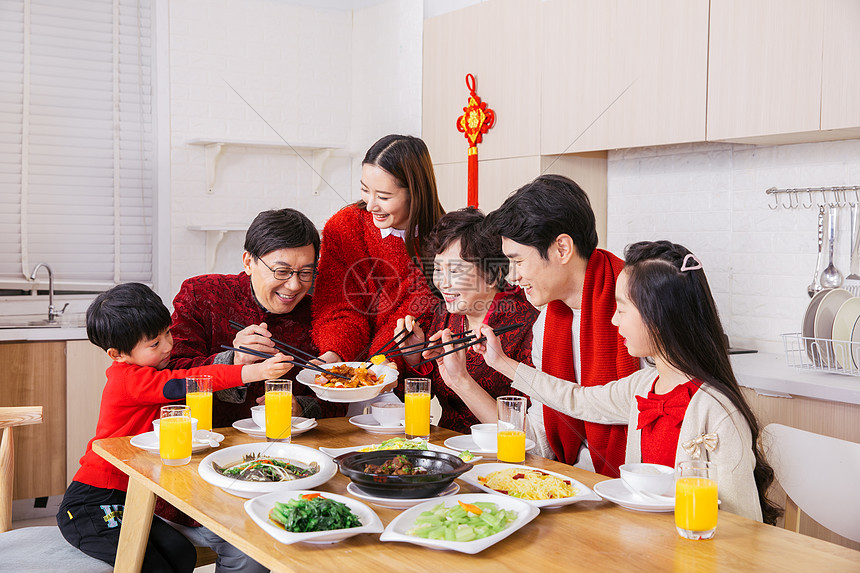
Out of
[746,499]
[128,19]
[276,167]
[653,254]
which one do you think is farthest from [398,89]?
[746,499]

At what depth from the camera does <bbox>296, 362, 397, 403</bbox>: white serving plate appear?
209 cm

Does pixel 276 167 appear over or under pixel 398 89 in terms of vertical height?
under

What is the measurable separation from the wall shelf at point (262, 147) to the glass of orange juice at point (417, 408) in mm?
2913

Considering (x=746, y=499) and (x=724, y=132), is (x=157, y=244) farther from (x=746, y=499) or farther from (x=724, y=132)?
(x=746, y=499)

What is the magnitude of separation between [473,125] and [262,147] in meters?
1.44

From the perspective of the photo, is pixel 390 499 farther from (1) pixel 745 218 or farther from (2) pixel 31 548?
(1) pixel 745 218

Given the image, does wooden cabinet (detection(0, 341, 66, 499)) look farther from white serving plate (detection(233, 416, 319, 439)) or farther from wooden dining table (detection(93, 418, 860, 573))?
wooden dining table (detection(93, 418, 860, 573))

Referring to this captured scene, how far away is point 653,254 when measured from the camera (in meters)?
1.77

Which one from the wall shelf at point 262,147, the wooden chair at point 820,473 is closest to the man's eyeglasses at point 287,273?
the wooden chair at point 820,473

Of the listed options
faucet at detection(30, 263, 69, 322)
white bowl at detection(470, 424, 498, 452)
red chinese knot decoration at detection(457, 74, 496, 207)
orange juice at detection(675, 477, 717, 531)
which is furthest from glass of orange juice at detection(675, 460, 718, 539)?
faucet at detection(30, 263, 69, 322)

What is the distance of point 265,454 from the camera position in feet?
6.01

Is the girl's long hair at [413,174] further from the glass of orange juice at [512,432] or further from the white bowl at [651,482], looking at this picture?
the white bowl at [651,482]

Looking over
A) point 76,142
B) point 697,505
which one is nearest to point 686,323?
point 697,505

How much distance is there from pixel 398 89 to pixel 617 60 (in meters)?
1.75
